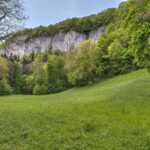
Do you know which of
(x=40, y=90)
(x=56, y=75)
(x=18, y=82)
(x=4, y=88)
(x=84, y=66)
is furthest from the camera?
(x=18, y=82)

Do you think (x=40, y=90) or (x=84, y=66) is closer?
(x=84, y=66)

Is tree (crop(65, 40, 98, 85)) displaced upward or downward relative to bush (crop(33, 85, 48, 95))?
upward

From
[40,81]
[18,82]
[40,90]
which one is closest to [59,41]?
[18,82]

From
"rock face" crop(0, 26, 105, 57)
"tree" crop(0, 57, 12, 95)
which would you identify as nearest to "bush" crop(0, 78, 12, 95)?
"tree" crop(0, 57, 12, 95)

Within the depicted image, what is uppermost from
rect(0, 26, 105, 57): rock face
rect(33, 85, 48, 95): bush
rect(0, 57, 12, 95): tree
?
rect(0, 26, 105, 57): rock face

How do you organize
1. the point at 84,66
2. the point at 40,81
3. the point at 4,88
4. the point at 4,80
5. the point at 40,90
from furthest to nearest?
the point at 40,81, the point at 4,80, the point at 4,88, the point at 40,90, the point at 84,66

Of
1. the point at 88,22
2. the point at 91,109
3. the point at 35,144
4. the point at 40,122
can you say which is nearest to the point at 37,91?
the point at 88,22

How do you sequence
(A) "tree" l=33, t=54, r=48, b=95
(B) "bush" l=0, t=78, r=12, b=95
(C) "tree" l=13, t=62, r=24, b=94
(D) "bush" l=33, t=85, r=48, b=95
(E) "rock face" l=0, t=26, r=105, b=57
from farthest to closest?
1. (E) "rock face" l=0, t=26, r=105, b=57
2. (C) "tree" l=13, t=62, r=24, b=94
3. (B) "bush" l=0, t=78, r=12, b=95
4. (A) "tree" l=33, t=54, r=48, b=95
5. (D) "bush" l=33, t=85, r=48, b=95

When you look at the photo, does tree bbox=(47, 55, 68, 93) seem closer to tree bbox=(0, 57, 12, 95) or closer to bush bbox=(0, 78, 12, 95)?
bush bbox=(0, 78, 12, 95)

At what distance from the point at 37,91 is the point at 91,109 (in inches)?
2968

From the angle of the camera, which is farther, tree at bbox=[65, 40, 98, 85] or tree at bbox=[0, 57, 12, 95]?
tree at bbox=[0, 57, 12, 95]

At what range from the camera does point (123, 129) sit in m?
20.9

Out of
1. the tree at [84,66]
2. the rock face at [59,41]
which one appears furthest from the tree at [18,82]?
the rock face at [59,41]

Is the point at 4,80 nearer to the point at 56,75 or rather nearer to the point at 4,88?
the point at 4,88
